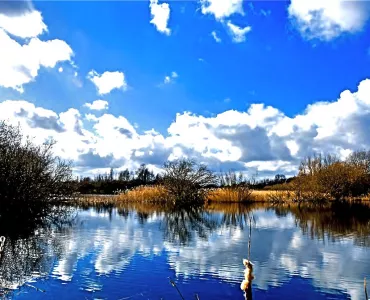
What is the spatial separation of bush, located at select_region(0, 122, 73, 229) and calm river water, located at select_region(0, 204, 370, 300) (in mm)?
4051

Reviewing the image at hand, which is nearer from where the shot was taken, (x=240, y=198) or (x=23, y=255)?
(x=23, y=255)

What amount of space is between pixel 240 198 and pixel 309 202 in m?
6.18

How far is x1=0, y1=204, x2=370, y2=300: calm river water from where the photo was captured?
23.5 ft

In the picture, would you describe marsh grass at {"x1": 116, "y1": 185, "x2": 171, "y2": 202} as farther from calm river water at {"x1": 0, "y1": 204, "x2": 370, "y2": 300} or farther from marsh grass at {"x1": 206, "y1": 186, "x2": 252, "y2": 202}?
calm river water at {"x1": 0, "y1": 204, "x2": 370, "y2": 300}

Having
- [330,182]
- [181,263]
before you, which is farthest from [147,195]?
[181,263]

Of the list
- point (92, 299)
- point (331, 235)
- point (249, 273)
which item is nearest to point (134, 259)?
point (92, 299)

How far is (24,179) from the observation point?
733 inches

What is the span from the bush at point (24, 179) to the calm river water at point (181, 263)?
405cm

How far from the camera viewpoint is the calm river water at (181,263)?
716 cm

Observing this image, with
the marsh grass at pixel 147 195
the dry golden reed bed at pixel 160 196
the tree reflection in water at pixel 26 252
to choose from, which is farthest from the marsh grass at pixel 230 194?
the tree reflection in water at pixel 26 252

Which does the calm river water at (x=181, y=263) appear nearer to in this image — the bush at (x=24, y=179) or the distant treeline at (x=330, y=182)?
the bush at (x=24, y=179)

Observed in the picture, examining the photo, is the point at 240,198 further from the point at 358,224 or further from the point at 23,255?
the point at 23,255

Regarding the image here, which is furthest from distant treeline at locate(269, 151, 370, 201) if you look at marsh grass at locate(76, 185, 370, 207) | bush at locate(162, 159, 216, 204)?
bush at locate(162, 159, 216, 204)

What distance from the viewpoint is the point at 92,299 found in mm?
6586
